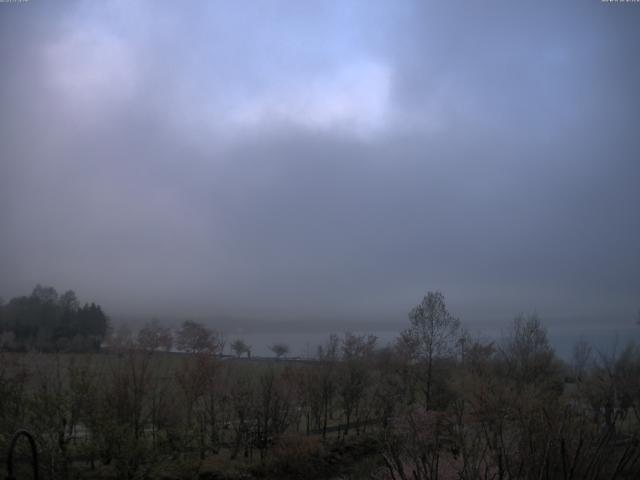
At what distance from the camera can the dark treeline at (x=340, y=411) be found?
44.8 ft

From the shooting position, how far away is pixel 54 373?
2489cm

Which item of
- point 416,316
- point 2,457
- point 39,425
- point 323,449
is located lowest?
point 323,449

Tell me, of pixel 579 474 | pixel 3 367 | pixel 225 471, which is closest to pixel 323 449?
pixel 225 471

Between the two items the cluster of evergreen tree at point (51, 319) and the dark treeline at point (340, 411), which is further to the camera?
the cluster of evergreen tree at point (51, 319)

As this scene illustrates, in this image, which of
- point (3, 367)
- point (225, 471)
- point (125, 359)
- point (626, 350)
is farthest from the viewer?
point (626, 350)

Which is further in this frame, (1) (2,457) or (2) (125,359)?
(2) (125,359)

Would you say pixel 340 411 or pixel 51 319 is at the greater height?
pixel 51 319

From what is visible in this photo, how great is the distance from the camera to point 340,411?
47750 millimetres

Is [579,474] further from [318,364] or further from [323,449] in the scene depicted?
[318,364]

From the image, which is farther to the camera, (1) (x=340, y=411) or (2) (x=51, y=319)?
(2) (x=51, y=319)

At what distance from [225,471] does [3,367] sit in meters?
12.1

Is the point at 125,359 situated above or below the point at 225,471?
above

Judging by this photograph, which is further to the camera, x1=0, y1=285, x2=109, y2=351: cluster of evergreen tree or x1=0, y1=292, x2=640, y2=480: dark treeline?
x1=0, y1=285, x2=109, y2=351: cluster of evergreen tree

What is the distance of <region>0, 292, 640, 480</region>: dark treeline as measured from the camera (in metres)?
13.7
